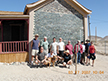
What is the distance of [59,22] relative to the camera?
7.98m

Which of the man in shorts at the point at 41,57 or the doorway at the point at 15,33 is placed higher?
the doorway at the point at 15,33

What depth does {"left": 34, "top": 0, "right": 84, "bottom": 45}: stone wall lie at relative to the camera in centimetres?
755

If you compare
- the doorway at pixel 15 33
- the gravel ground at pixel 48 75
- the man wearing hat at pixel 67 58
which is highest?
the doorway at pixel 15 33

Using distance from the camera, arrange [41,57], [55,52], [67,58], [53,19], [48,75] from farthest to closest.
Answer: [53,19] → [55,52] → [67,58] → [41,57] → [48,75]

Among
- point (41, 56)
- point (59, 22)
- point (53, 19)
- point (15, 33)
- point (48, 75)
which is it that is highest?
point (53, 19)

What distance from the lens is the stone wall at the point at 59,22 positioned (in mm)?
7555

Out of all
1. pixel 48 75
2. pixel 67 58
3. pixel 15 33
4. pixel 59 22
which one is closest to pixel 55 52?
pixel 67 58

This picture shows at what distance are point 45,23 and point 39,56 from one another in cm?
259

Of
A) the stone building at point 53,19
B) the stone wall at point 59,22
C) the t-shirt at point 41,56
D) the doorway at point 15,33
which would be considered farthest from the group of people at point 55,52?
the doorway at point 15,33

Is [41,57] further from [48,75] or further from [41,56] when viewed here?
[48,75]

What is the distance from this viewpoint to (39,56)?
6137mm

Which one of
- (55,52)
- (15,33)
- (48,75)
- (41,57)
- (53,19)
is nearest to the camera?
(48,75)

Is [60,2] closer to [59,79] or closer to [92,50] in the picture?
[92,50]

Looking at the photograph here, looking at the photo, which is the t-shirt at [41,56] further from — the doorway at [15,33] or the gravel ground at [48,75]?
the doorway at [15,33]
